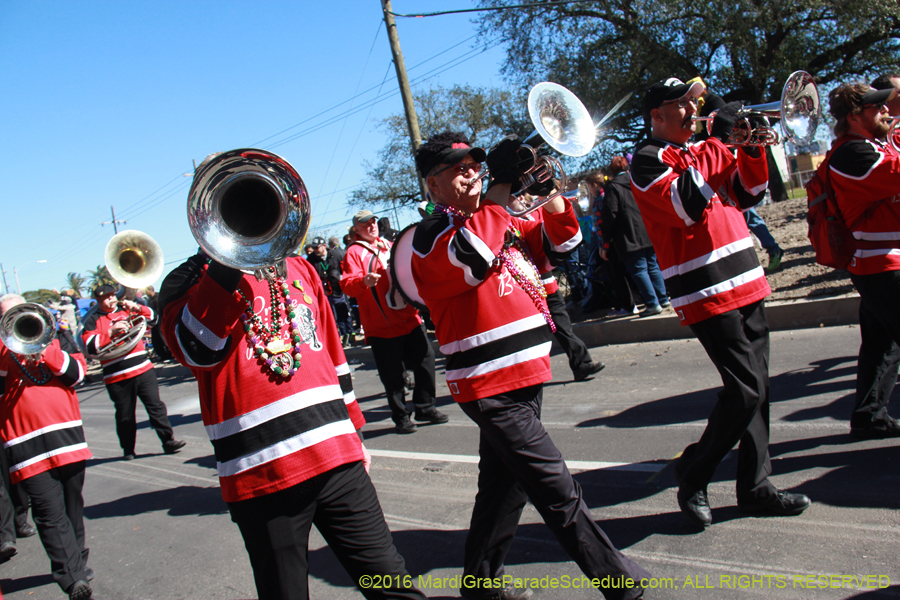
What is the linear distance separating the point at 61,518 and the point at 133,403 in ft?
11.0

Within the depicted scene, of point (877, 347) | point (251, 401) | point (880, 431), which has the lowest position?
point (880, 431)

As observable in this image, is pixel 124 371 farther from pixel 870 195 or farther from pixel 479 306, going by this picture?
pixel 870 195

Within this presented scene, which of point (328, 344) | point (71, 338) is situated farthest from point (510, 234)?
point (71, 338)

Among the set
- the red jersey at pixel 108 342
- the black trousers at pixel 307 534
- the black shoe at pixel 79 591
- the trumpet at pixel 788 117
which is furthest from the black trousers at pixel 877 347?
the red jersey at pixel 108 342

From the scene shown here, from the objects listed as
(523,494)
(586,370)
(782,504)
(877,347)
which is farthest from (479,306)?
(586,370)

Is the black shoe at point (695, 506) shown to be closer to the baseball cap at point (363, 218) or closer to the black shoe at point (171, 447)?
the baseball cap at point (363, 218)

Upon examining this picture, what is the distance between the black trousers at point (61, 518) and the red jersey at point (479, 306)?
2946 millimetres

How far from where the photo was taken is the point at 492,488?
2.90 m

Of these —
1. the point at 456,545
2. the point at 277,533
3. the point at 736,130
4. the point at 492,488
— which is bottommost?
the point at 456,545

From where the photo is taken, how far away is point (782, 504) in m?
3.21

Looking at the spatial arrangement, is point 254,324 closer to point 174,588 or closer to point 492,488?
point 492,488

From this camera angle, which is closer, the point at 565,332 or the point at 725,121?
the point at 725,121

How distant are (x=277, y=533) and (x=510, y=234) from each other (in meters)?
1.57

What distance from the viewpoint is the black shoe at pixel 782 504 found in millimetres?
3209
